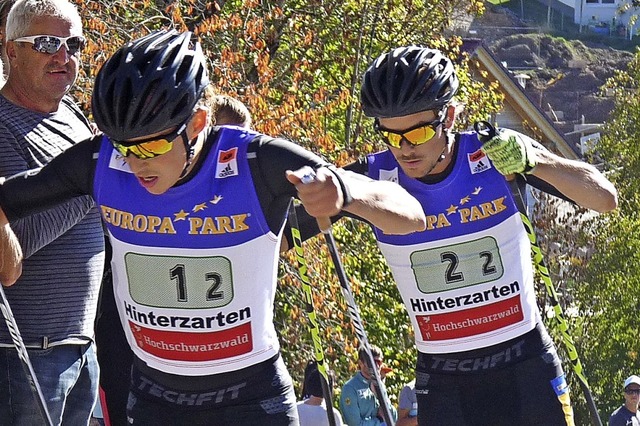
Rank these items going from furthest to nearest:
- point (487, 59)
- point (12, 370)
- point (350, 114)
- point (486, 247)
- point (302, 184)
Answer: point (487, 59) < point (350, 114) < point (486, 247) < point (12, 370) < point (302, 184)

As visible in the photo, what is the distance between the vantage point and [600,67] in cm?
10250

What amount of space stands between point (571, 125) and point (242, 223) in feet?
255

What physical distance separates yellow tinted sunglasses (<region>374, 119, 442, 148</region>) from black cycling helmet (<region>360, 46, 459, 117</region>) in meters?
0.07

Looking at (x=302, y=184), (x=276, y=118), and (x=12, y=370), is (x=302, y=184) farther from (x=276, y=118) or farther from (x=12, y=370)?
(x=276, y=118)

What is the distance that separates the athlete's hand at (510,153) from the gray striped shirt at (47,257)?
5.29 ft

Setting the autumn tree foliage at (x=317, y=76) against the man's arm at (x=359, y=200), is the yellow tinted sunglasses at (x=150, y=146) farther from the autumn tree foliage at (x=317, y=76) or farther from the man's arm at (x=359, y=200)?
the autumn tree foliage at (x=317, y=76)

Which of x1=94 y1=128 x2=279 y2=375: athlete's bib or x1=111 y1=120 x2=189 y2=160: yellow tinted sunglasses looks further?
x1=94 y1=128 x2=279 y2=375: athlete's bib

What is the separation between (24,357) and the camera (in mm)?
4289

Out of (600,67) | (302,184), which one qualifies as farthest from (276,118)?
(600,67)

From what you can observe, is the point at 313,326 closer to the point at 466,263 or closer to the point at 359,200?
the point at 359,200

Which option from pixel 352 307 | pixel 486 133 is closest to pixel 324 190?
pixel 352 307

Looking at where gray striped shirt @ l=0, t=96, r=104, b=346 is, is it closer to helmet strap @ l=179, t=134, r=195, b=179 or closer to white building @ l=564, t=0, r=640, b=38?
helmet strap @ l=179, t=134, r=195, b=179

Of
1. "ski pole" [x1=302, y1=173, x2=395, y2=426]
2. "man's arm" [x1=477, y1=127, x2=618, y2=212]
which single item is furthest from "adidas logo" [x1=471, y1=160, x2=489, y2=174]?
"ski pole" [x1=302, y1=173, x2=395, y2=426]

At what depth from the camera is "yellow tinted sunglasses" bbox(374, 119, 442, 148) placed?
528 cm
